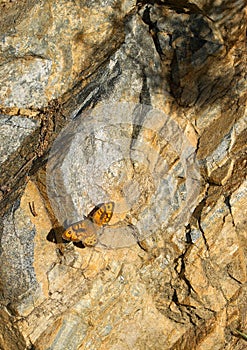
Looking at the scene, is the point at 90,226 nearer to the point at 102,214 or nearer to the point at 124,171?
the point at 102,214

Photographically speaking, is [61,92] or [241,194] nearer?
[241,194]

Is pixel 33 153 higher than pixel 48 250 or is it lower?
higher

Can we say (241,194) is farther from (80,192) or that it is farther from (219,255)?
(80,192)

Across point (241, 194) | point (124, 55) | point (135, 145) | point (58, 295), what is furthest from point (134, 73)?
point (58, 295)
